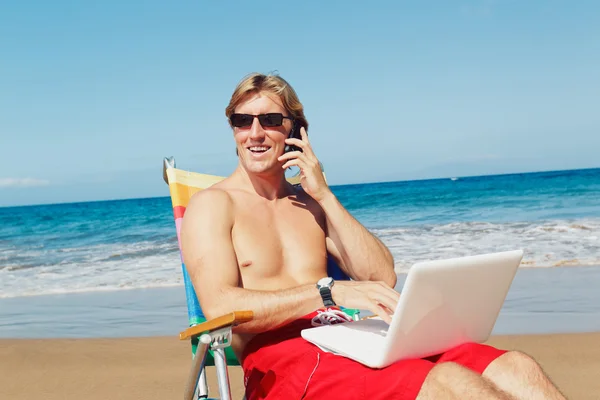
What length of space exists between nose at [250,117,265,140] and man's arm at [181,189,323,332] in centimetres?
31

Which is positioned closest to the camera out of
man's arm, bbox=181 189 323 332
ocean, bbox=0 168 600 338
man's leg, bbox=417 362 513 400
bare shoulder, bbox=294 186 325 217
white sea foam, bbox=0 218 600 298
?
man's leg, bbox=417 362 513 400

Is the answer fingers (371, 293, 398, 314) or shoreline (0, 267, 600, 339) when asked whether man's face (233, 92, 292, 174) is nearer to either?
fingers (371, 293, 398, 314)

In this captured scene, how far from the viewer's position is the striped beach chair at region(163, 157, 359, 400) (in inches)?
82.4

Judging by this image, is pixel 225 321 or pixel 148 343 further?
pixel 148 343

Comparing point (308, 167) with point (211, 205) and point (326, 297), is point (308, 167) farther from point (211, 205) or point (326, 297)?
Result: point (326, 297)

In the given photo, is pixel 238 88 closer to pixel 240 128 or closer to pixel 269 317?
pixel 240 128

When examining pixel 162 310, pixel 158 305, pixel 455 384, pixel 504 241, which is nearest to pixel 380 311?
pixel 455 384

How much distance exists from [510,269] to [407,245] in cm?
951

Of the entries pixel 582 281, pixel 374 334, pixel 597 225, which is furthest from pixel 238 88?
pixel 597 225

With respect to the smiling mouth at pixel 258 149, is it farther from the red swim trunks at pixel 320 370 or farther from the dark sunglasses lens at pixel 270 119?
the red swim trunks at pixel 320 370

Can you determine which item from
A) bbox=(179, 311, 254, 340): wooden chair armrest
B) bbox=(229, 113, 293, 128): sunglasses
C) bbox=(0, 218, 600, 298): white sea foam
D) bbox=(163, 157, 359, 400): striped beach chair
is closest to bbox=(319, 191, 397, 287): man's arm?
bbox=(163, 157, 359, 400): striped beach chair

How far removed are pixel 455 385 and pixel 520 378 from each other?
8.6 inches

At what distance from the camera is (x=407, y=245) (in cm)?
1148

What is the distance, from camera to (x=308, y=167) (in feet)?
8.92
